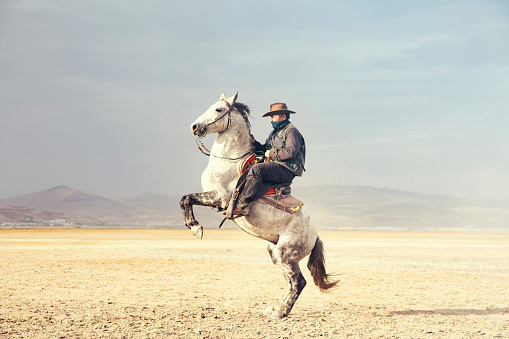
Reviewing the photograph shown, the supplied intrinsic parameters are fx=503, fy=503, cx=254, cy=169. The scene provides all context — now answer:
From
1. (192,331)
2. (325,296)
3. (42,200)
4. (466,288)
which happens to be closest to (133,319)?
(192,331)

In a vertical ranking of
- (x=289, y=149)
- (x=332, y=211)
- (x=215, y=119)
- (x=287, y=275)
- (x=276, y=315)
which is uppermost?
(x=215, y=119)

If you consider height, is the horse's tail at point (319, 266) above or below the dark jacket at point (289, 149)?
below

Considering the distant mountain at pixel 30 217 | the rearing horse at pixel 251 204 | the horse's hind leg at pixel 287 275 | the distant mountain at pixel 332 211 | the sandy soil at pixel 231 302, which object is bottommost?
the distant mountain at pixel 332 211

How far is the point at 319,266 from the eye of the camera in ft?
28.5

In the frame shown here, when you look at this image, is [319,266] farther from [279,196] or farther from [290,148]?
[290,148]

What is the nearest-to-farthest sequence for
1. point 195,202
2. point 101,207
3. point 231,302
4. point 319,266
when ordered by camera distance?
point 195,202 < point 319,266 < point 231,302 < point 101,207

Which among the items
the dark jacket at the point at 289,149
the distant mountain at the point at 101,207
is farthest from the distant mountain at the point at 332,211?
the dark jacket at the point at 289,149

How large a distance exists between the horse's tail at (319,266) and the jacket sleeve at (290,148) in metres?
1.78

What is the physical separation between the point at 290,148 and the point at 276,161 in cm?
32

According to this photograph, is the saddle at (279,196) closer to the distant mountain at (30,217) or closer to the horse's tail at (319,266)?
the horse's tail at (319,266)

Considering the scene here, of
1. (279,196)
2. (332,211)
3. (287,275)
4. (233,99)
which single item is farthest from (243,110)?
(332,211)

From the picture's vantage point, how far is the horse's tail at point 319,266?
8.62m

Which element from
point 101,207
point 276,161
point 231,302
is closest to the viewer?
point 276,161

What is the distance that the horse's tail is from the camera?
8625 mm
